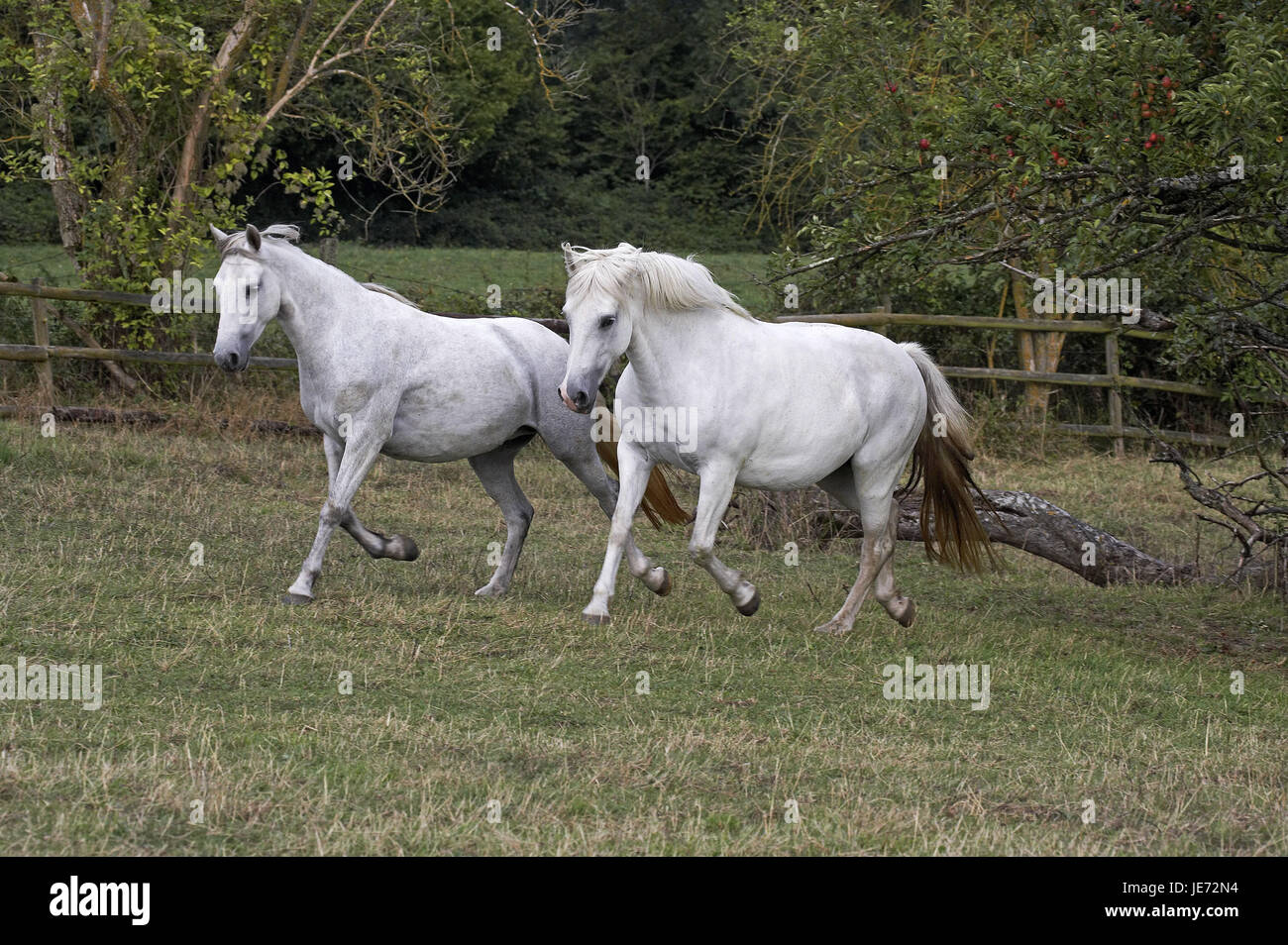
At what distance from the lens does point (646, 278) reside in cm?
707

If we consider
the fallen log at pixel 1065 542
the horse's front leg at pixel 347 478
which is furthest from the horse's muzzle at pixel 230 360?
the fallen log at pixel 1065 542

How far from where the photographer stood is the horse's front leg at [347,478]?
7598 mm

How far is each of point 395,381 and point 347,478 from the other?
61 cm

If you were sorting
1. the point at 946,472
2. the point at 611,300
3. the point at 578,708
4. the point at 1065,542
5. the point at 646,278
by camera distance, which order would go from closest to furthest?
the point at 578,708
the point at 611,300
the point at 646,278
the point at 946,472
the point at 1065,542

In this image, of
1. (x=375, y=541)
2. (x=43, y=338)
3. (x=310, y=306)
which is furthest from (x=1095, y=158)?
(x=43, y=338)

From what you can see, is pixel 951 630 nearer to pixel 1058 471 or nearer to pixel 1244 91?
pixel 1244 91

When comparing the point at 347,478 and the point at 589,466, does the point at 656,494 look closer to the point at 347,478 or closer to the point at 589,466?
the point at 589,466

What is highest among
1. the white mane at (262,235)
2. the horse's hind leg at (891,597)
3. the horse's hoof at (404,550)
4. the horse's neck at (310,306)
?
the white mane at (262,235)

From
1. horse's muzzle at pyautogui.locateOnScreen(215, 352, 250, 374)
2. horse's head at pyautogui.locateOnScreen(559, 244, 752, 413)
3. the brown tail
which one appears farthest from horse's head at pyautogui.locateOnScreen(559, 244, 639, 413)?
horse's muzzle at pyautogui.locateOnScreen(215, 352, 250, 374)

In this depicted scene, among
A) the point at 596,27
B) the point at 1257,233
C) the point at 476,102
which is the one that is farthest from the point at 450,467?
the point at 596,27

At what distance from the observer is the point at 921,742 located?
18.1 ft

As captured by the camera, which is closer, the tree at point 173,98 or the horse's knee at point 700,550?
the horse's knee at point 700,550

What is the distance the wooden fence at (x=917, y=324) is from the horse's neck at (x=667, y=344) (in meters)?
5.92

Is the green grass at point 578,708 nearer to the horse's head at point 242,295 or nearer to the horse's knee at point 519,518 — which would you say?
the horse's knee at point 519,518
